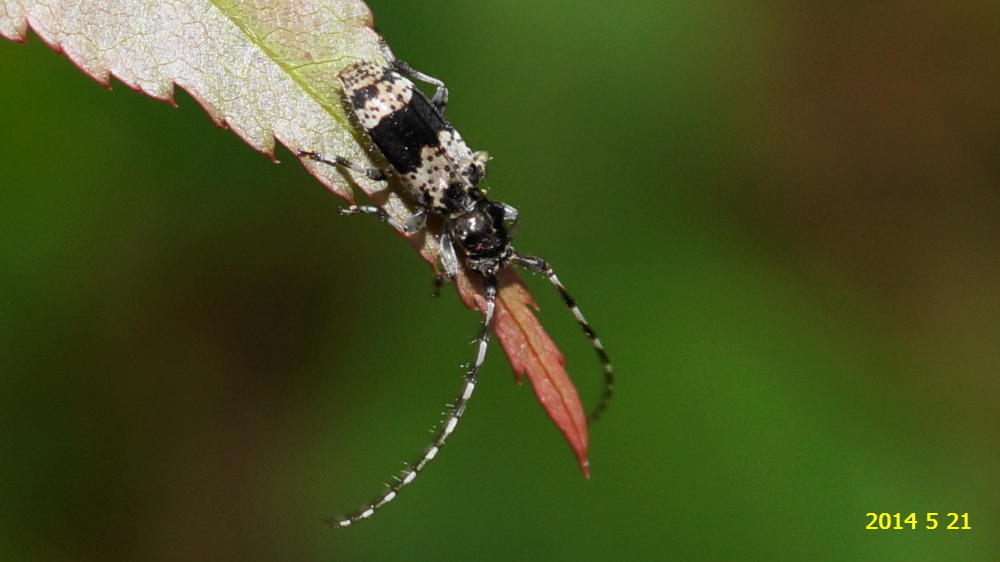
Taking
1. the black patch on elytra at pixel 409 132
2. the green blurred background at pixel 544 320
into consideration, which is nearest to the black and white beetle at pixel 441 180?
the black patch on elytra at pixel 409 132

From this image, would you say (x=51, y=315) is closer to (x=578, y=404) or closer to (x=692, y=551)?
(x=578, y=404)

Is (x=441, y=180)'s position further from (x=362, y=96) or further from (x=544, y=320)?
(x=544, y=320)

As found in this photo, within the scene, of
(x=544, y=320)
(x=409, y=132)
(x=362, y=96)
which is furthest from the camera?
(x=544, y=320)

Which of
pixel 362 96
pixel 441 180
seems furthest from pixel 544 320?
pixel 362 96

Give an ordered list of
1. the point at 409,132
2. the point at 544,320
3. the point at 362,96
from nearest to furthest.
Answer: the point at 362,96, the point at 409,132, the point at 544,320

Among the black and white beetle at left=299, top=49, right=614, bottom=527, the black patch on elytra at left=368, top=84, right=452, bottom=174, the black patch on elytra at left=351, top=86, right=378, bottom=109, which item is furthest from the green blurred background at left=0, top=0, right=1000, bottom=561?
the black patch on elytra at left=351, top=86, right=378, bottom=109

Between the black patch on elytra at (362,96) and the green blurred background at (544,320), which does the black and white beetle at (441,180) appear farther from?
the green blurred background at (544,320)

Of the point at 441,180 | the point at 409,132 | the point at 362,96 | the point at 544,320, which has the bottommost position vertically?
the point at 544,320

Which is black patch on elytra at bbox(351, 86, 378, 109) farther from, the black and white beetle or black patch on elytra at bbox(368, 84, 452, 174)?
black patch on elytra at bbox(368, 84, 452, 174)
